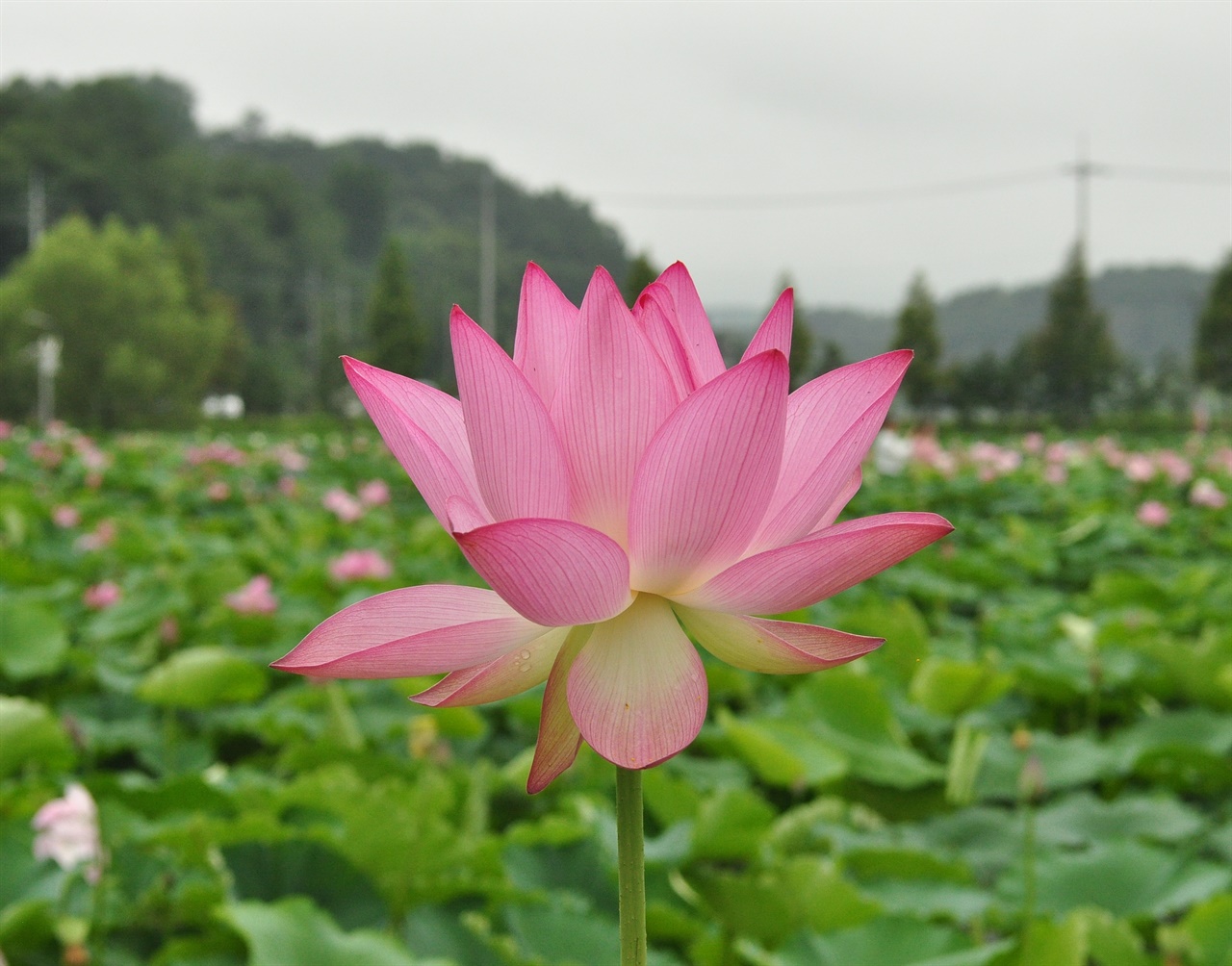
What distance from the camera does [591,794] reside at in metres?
1.23

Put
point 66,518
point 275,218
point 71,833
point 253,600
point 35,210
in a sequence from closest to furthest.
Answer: point 71,833 < point 253,600 < point 66,518 < point 35,210 < point 275,218

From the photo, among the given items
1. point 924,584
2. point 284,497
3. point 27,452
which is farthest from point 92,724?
point 27,452

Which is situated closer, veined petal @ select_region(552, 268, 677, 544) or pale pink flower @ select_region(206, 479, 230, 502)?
veined petal @ select_region(552, 268, 677, 544)

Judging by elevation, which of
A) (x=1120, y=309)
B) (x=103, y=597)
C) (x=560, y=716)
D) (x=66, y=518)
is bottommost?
(x=1120, y=309)

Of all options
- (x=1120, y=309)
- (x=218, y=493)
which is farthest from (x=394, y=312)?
(x=1120, y=309)

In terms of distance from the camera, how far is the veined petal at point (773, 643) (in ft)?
0.81

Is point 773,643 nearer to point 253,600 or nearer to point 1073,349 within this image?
point 253,600

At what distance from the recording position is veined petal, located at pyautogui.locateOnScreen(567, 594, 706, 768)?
0.74 feet

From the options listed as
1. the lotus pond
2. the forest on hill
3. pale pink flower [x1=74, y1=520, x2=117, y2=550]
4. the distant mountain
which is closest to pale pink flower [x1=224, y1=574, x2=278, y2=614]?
the lotus pond

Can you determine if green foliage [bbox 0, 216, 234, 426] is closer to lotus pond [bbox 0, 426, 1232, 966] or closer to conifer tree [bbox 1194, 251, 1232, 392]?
lotus pond [bbox 0, 426, 1232, 966]

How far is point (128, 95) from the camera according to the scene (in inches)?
1435

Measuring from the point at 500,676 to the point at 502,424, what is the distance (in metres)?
0.06

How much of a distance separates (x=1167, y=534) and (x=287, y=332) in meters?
41.8

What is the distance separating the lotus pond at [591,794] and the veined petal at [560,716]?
9 cm
